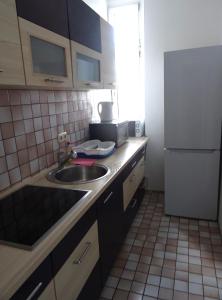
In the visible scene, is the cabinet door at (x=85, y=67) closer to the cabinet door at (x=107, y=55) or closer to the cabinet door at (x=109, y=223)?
the cabinet door at (x=107, y=55)

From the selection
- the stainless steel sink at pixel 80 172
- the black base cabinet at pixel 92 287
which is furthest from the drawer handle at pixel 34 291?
the stainless steel sink at pixel 80 172

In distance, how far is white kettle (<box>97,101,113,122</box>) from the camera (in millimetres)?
Answer: 2447

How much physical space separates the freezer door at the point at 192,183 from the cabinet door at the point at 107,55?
3.14 feet

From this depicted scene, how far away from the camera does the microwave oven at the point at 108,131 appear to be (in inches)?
92.0

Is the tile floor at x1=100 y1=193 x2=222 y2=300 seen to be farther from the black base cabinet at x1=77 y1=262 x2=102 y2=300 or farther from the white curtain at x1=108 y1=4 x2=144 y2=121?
the white curtain at x1=108 y1=4 x2=144 y2=121

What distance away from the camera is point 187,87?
86.2 inches

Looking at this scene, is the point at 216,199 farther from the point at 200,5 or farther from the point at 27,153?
the point at 200,5

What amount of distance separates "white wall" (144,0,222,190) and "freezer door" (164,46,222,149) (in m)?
0.60

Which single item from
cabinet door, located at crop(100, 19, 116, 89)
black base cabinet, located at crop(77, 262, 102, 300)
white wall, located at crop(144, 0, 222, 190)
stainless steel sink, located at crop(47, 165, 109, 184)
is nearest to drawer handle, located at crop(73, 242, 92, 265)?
black base cabinet, located at crop(77, 262, 102, 300)

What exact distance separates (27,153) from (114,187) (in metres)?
0.65

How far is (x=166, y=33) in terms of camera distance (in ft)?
8.68

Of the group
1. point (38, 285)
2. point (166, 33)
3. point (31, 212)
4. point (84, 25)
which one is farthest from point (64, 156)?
point (166, 33)

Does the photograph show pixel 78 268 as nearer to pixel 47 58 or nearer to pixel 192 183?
pixel 47 58

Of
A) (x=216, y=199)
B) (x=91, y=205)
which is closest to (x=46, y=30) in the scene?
(x=91, y=205)
